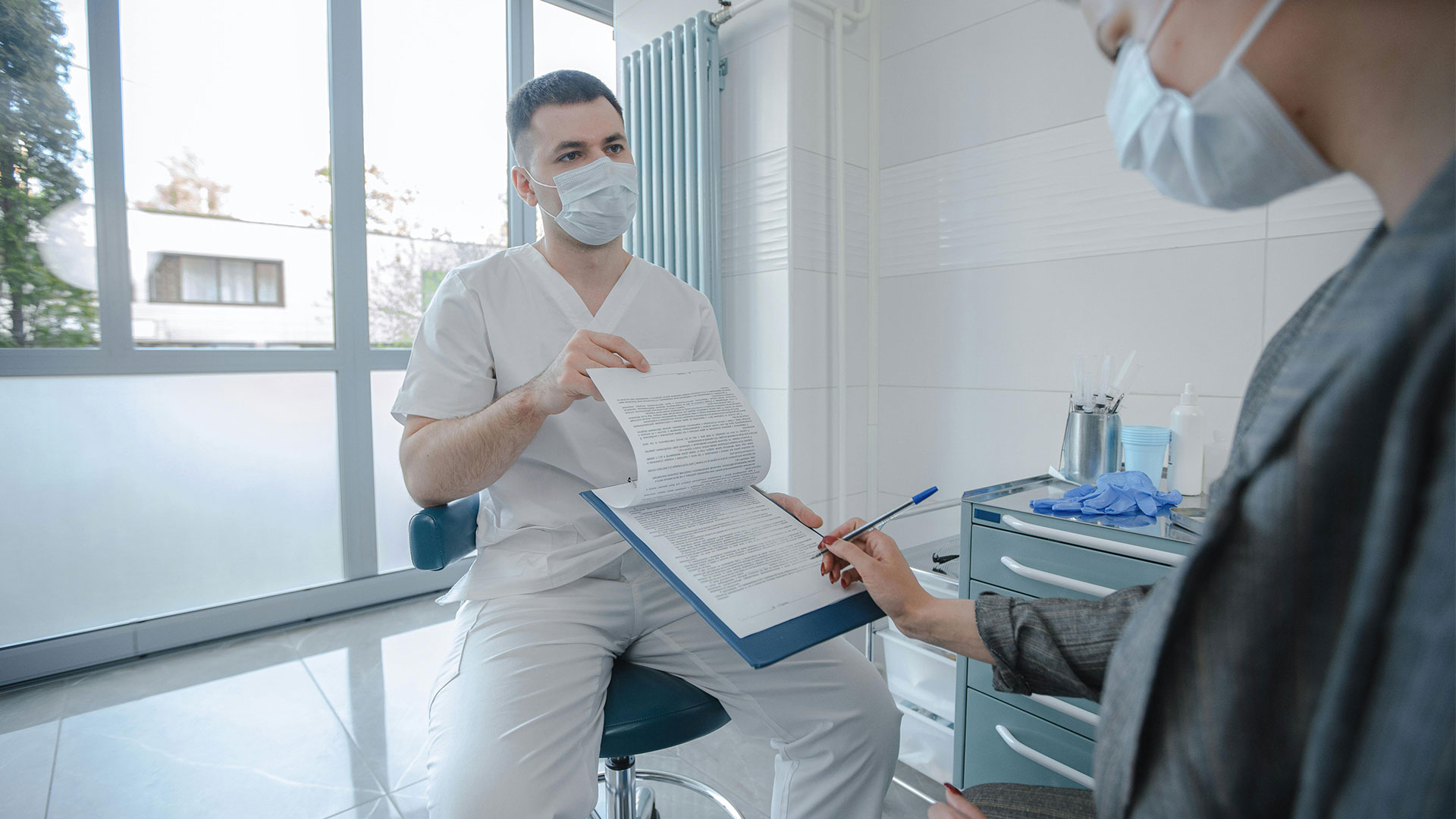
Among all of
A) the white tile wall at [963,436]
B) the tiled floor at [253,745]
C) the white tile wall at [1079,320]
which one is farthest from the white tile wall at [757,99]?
the tiled floor at [253,745]

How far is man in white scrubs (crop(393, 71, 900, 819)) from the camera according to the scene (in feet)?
3.09

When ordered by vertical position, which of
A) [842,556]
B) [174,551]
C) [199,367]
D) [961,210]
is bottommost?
[174,551]

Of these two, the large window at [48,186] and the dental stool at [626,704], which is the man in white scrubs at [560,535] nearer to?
the dental stool at [626,704]

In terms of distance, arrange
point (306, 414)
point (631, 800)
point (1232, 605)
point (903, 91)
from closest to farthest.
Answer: point (1232, 605) < point (631, 800) < point (903, 91) < point (306, 414)

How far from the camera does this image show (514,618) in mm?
1095

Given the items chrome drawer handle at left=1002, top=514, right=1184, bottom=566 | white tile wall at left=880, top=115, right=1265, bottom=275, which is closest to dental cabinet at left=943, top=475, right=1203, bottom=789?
chrome drawer handle at left=1002, top=514, right=1184, bottom=566

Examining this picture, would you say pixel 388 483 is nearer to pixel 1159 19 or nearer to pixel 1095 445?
pixel 1095 445

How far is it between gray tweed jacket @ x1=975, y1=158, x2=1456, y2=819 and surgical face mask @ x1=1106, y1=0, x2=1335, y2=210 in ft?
0.27

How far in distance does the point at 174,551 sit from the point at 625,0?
256 centimetres

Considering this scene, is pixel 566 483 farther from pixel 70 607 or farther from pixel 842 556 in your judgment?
pixel 70 607

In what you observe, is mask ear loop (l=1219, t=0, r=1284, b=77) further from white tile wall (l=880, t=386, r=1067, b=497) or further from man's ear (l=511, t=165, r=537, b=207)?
white tile wall (l=880, t=386, r=1067, b=497)

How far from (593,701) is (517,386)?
22.7 inches

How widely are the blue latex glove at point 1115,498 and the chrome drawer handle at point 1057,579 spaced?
107 millimetres

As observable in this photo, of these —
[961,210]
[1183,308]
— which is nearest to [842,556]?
[1183,308]
